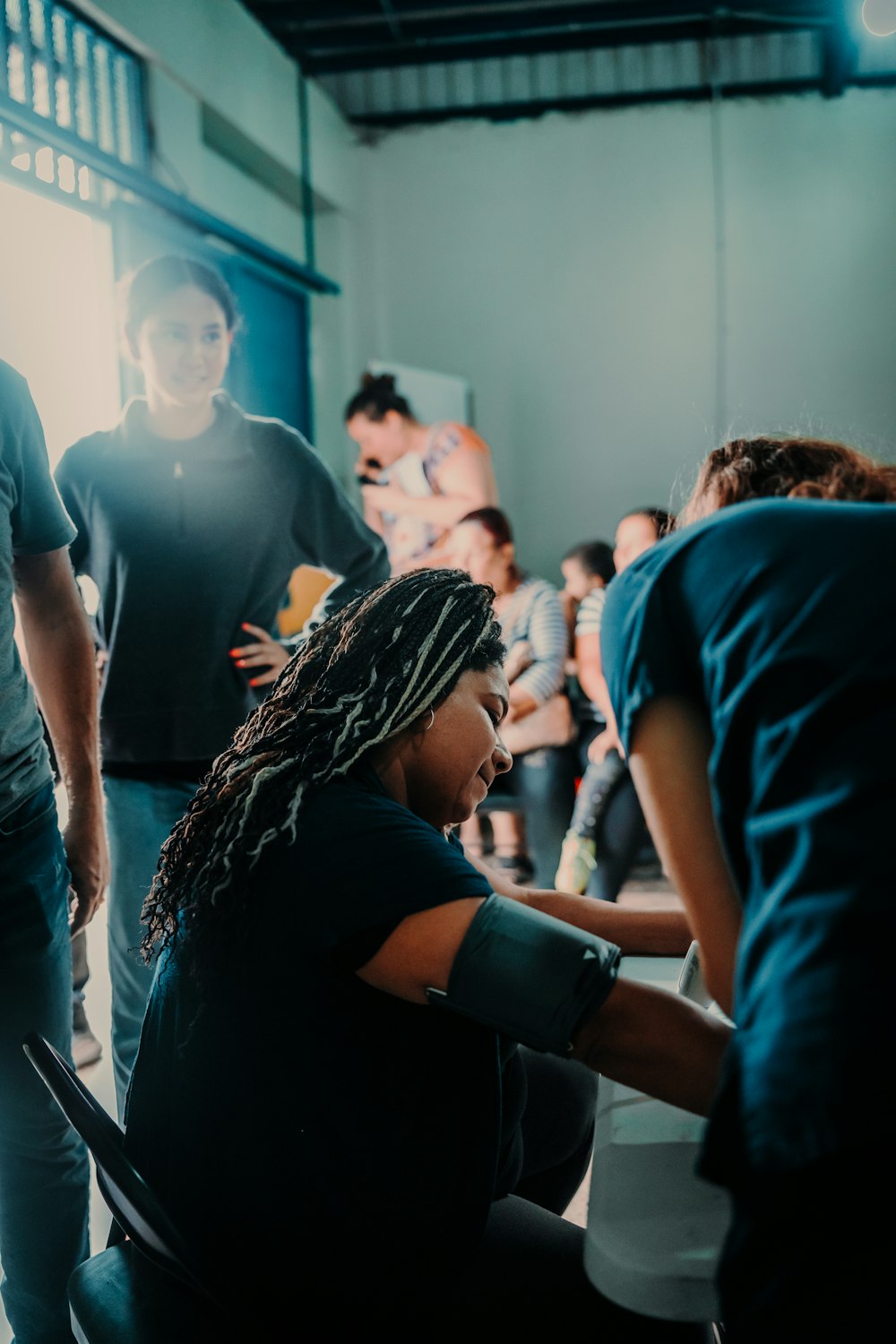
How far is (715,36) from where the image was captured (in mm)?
5426

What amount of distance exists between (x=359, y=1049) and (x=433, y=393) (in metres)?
4.93

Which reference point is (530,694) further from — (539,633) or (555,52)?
(555,52)

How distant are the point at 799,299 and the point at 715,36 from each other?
4.18 ft

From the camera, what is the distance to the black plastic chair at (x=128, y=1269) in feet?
2.70

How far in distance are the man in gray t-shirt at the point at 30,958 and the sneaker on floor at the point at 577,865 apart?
194 centimetres

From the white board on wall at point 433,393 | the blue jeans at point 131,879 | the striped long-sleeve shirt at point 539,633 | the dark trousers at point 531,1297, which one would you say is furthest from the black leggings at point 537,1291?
the white board on wall at point 433,393

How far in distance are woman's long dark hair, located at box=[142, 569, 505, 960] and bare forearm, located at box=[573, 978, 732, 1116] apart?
30 cm

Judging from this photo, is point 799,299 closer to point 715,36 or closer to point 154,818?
point 715,36

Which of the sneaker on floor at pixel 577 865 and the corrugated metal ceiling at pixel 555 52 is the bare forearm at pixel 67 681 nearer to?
the sneaker on floor at pixel 577 865

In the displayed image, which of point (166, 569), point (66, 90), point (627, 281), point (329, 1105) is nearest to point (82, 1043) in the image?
point (166, 569)

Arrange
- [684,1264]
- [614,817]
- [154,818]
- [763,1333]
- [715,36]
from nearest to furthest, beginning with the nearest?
[763,1333], [684,1264], [154,818], [614,817], [715,36]

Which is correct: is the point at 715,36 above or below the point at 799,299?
above

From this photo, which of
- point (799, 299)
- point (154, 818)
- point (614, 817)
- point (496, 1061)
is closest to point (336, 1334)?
point (496, 1061)

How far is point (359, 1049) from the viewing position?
3.00 feet
